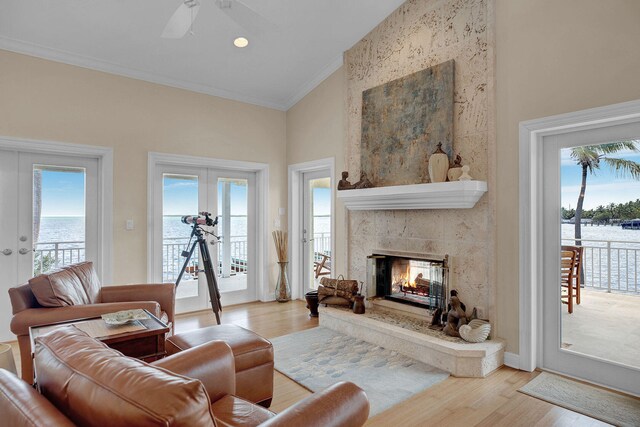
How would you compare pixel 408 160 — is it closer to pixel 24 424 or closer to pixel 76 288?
pixel 76 288

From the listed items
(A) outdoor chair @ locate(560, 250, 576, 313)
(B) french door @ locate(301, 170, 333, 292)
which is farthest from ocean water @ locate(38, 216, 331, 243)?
(A) outdoor chair @ locate(560, 250, 576, 313)

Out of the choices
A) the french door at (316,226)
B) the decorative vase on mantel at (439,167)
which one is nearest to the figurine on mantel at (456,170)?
the decorative vase on mantel at (439,167)

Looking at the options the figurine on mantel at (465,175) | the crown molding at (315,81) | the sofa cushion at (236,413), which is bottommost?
the sofa cushion at (236,413)

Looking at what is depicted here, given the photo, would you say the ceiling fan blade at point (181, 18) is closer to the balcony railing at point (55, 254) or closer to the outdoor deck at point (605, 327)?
the balcony railing at point (55, 254)

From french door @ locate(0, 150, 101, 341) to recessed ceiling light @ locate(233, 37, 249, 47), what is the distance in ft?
6.62

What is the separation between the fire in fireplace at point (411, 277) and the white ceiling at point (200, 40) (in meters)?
2.52

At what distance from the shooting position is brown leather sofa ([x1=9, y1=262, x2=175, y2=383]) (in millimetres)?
2408

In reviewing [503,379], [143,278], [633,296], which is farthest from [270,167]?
[633,296]

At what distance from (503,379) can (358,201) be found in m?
2.15

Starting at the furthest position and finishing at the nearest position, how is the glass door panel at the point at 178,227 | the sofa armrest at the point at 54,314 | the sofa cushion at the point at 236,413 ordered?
1. the glass door panel at the point at 178,227
2. the sofa armrest at the point at 54,314
3. the sofa cushion at the point at 236,413

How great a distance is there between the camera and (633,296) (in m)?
2.69

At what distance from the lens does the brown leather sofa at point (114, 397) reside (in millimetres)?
924

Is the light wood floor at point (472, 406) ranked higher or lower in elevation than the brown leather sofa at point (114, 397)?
lower

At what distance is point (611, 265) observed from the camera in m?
2.81
